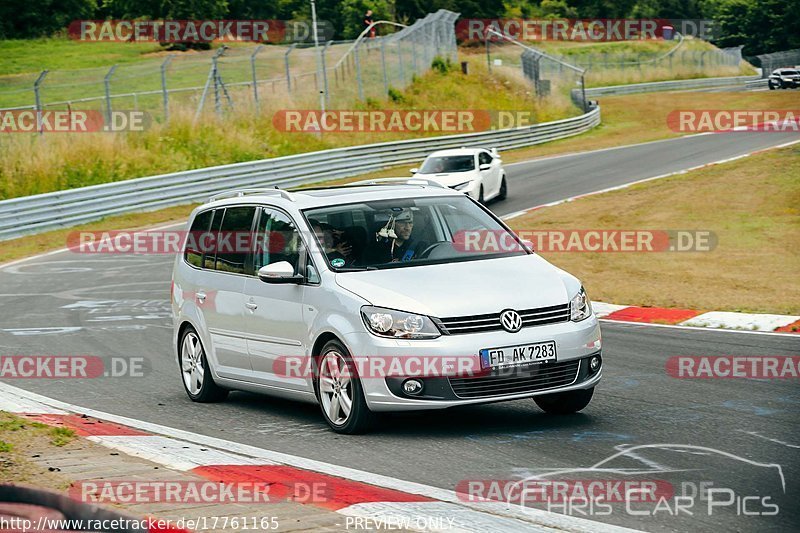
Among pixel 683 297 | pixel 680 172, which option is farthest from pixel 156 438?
pixel 680 172

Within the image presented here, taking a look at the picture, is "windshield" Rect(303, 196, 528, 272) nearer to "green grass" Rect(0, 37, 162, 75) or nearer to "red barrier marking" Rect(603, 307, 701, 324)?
"red barrier marking" Rect(603, 307, 701, 324)

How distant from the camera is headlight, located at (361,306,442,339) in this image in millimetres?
7797

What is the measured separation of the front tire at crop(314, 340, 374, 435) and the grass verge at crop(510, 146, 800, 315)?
7797mm

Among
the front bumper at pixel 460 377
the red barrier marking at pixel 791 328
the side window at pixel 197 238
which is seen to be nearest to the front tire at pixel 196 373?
the side window at pixel 197 238

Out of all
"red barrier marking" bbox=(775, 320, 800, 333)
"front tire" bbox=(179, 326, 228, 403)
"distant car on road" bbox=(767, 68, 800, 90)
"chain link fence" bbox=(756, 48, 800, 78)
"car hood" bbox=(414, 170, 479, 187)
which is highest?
"front tire" bbox=(179, 326, 228, 403)

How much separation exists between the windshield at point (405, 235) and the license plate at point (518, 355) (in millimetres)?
1094

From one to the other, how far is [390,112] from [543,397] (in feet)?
133

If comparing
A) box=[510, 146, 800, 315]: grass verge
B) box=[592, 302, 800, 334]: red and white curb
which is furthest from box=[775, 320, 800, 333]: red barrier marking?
box=[510, 146, 800, 315]: grass verge

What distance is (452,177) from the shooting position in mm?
26719

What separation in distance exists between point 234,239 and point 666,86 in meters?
69.4

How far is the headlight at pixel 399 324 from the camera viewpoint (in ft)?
25.6

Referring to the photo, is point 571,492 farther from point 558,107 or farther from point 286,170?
point 558,107

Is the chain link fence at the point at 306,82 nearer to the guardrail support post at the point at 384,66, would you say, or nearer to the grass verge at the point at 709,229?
the guardrail support post at the point at 384,66

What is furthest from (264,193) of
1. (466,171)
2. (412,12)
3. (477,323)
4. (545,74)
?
(412,12)
